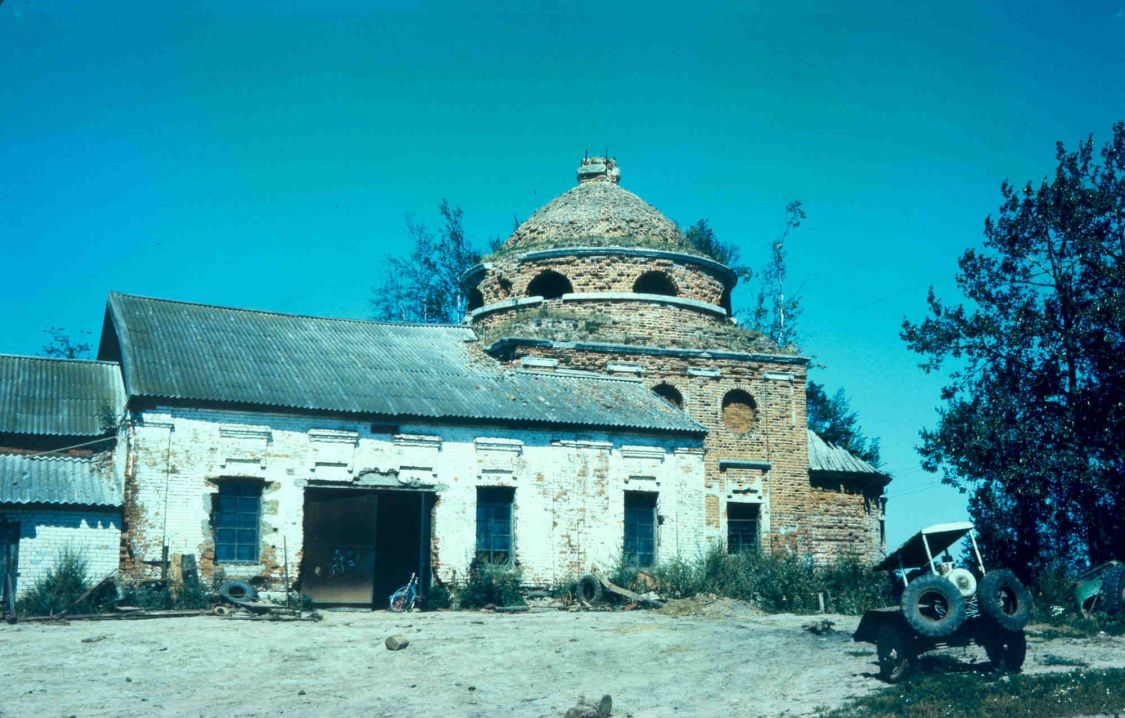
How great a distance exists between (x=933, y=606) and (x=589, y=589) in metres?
8.78

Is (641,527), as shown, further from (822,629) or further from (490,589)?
(822,629)

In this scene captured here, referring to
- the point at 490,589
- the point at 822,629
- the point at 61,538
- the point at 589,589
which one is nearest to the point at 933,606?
the point at 822,629

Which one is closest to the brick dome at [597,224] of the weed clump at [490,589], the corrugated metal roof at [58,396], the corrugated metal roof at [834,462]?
the corrugated metal roof at [834,462]

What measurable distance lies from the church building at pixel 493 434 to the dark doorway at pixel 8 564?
0.53 ft

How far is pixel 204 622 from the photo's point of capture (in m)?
16.4

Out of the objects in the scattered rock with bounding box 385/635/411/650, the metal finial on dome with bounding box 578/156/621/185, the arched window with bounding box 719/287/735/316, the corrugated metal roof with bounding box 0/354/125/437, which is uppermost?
the metal finial on dome with bounding box 578/156/621/185

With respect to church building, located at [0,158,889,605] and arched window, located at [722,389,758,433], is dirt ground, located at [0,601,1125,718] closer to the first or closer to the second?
church building, located at [0,158,889,605]

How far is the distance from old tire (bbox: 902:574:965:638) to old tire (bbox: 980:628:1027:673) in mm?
539

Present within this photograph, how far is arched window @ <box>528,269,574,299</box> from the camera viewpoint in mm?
27517

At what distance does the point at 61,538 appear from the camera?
17781 millimetres

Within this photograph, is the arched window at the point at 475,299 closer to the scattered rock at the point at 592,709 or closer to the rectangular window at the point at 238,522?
the rectangular window at the point at 238,522

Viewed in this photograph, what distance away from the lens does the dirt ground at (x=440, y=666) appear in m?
11.7

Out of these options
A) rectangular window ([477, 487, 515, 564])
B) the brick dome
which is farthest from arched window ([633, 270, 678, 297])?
rectangular window ([477, 487, 515, 564])

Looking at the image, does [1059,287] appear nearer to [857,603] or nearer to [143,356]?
[857,603]
